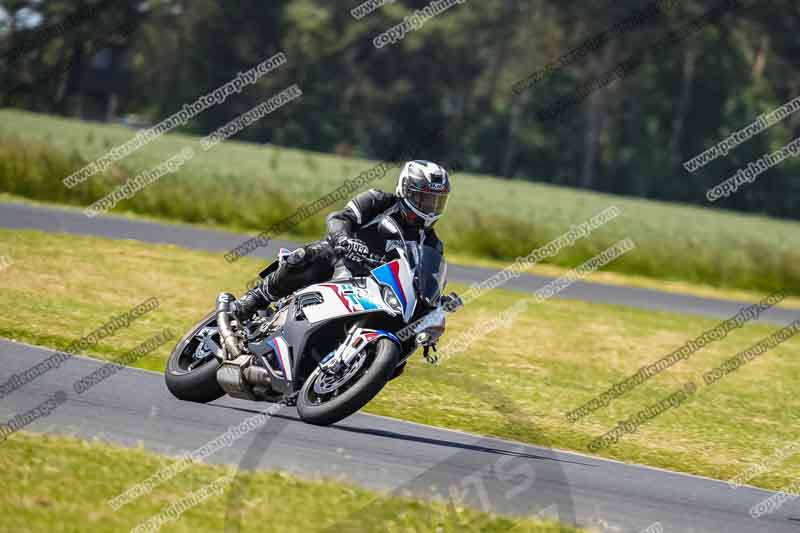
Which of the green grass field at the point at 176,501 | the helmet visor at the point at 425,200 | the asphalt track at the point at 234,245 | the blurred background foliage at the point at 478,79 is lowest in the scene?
the blurred background foliage at the point at 478,79

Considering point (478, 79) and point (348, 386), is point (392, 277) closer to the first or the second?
point (348, 386)

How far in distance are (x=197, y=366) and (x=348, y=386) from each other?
6.01 ft

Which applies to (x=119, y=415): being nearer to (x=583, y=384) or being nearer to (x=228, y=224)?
(x=583, y=384)

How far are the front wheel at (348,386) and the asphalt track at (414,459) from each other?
0.22m

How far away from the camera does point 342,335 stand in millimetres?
9391

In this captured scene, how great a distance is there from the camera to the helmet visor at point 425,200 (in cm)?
941

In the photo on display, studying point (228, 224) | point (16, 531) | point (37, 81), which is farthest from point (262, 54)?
point (16, 531)

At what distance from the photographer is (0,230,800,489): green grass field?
473 inches

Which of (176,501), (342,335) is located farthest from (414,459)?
(176,501)

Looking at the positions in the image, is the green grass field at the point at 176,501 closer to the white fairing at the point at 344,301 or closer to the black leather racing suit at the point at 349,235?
the white fairing at the point at 344,301

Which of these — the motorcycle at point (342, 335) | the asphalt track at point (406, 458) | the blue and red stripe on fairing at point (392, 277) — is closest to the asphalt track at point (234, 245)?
the asphalt track at point (406, 458)

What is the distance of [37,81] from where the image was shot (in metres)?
73.6

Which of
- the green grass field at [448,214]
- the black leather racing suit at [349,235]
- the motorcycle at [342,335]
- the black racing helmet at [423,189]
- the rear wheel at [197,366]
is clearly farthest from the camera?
the green grass field at [448,214]

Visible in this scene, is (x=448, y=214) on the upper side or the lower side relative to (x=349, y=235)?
lower
